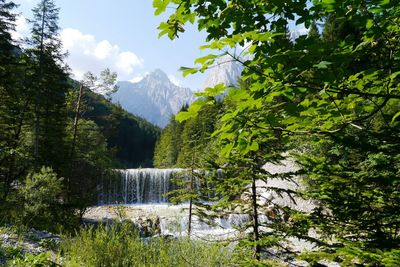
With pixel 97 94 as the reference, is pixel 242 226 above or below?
below

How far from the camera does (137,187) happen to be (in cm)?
2945

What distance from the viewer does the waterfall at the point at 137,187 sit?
2833 centimetres

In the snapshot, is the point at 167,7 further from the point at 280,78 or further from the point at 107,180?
the point at 107,180

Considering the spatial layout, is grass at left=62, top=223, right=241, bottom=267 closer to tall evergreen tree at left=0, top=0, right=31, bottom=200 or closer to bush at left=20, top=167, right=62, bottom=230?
bush at left=20, top=167, right=62, bottom=230

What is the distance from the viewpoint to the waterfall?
28.3 meters

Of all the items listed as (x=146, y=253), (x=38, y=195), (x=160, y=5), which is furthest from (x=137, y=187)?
(x=160, y=5)

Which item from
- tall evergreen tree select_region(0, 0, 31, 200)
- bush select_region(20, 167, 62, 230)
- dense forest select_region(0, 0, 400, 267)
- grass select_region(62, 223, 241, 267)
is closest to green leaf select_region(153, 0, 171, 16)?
dense forest select_region(0, 0, 400, 267)

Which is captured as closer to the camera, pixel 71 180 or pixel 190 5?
pixel 190 5

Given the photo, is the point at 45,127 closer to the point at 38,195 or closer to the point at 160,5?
the point at 38,195

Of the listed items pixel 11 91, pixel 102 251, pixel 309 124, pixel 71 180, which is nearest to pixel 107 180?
pixel 71 180

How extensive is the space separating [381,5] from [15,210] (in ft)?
45.4

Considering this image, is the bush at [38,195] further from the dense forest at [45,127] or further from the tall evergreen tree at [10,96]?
the tall evergreen tree at [10,96]

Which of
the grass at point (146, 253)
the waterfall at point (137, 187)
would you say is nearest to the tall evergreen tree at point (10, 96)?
the waterfall at point (137, 187)

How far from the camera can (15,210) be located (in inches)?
471
